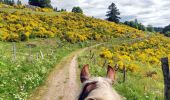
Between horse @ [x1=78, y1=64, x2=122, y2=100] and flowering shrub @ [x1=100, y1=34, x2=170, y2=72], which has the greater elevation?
horse @ [x1=78, y1=64, x2=122, y2=100]

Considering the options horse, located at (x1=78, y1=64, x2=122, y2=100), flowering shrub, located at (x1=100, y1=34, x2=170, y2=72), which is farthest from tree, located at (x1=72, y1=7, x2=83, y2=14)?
horse, located at (x1=78, y1=64, x2=122, y2=100)

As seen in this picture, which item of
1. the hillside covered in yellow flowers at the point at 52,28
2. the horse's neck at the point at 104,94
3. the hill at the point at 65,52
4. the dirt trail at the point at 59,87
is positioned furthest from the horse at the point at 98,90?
the hillside covered in yellow flowers at the point at 52,28

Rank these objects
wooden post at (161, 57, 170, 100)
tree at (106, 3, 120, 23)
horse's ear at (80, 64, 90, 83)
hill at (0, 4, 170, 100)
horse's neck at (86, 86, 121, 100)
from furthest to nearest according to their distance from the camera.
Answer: tree at (106, 3, 120, 23) → hill at (0, 4, 170, 100) → wooden post at (161, 57, 170, 100) → horse's ear at (80, 64, 90, 83) → horse's neck at (86, 86, 121, 100)

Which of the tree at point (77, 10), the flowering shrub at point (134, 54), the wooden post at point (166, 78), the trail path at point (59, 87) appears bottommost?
the flowering shrub at point (134, 54)

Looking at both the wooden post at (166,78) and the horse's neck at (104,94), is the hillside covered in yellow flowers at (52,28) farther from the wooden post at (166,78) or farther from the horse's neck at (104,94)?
the horse's neck at (104,94)

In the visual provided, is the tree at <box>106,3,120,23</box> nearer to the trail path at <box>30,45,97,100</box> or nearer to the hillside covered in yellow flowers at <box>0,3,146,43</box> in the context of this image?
the hillside covered in yellow flowers at <box>0,3,146,43</box>

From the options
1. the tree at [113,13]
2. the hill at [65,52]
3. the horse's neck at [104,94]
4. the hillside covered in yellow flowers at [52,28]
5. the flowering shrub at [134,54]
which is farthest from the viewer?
the tree at [113,13]

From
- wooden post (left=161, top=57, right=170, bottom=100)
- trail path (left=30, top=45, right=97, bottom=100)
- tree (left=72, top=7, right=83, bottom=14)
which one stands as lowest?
trail path (left=30, top=45, right=97, bottom=100)

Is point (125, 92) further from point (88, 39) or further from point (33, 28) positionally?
point (88, 39)

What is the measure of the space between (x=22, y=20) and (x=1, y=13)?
443 cm

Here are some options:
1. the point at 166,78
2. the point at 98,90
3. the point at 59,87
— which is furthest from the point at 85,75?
→ the point at 59,87

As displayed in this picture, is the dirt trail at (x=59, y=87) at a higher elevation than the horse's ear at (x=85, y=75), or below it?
below

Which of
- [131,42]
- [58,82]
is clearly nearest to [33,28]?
[131,42]

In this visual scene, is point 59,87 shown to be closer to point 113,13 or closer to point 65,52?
point 65,52
